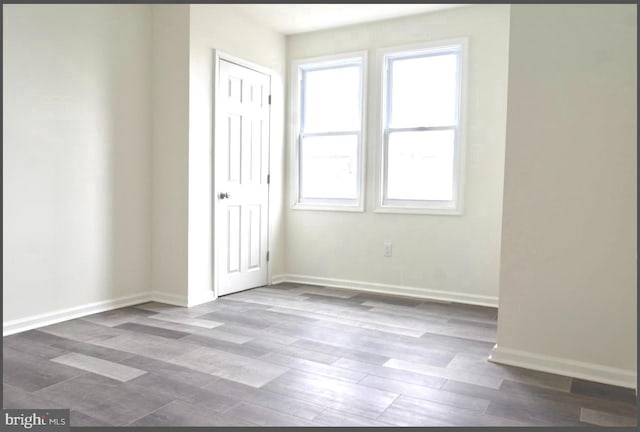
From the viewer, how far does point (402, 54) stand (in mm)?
4605

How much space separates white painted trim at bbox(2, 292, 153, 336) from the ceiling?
270cm

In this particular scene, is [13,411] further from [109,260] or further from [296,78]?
[296,78]

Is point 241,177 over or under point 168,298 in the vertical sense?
over

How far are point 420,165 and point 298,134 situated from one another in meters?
1.37

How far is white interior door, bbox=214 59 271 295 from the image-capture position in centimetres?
438

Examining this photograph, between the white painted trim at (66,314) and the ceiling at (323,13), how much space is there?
270cm

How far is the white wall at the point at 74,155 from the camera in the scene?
324 cm

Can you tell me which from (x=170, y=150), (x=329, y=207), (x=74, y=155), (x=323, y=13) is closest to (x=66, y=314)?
(x=74, y=155)

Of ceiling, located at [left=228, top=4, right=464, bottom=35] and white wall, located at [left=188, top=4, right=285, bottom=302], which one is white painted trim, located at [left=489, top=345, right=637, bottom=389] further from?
ceiling, located at [left=228, top=4, right=464, bottom=35]

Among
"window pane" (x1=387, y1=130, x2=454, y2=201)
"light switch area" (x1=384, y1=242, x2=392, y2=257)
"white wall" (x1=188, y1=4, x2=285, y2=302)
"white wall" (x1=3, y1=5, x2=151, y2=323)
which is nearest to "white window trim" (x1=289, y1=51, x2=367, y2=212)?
"window pane" (x1=387, y1=130, x2=454, y2=201)

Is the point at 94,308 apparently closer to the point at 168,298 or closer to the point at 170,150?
the point at 168,298

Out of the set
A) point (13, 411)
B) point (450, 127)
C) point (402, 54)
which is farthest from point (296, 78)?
point (13, 411)

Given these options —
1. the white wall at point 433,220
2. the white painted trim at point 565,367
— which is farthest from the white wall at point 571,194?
the white wall at point 433,220

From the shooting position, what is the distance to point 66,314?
358 centimetres
